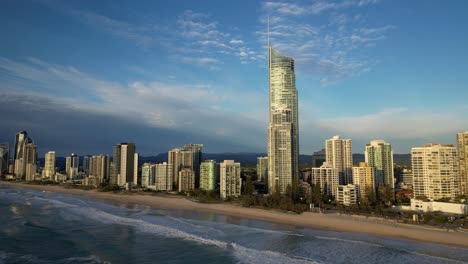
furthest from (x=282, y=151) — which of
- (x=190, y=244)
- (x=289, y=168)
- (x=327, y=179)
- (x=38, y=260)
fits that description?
(x=38, y=260)

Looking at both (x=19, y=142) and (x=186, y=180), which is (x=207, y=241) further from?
(x=19, y=142)

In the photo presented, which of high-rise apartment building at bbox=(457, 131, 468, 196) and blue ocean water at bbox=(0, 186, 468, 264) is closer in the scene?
blue ocean water at bbox=(0, 186, 468, 264)

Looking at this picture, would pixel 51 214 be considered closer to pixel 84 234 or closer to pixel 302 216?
pixel 84 234

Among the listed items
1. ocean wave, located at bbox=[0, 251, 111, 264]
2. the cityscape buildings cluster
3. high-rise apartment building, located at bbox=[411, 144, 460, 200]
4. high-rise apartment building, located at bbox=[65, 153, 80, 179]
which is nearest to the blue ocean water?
ocean wave, located at bbox=[0, 251, 111, 264]

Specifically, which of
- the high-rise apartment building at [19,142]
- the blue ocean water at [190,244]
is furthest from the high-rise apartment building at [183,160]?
the high-rise apartment building at [19,142]

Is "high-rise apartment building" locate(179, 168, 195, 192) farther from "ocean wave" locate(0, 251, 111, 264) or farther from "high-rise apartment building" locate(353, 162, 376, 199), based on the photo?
"ocean wave" locate(0, 251, 111, 264)
